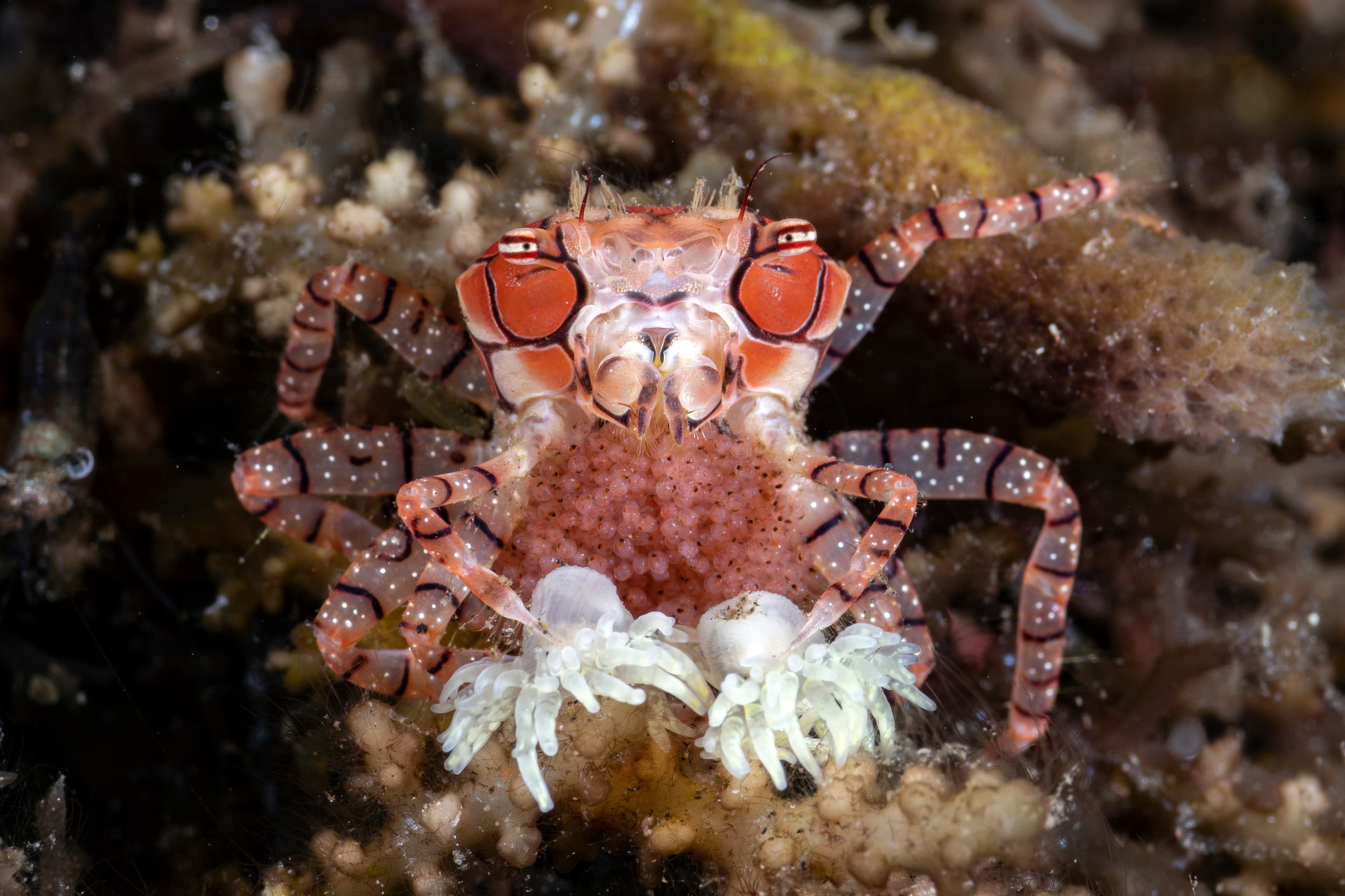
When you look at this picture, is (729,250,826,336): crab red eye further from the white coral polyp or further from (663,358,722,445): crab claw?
the white coral polyp

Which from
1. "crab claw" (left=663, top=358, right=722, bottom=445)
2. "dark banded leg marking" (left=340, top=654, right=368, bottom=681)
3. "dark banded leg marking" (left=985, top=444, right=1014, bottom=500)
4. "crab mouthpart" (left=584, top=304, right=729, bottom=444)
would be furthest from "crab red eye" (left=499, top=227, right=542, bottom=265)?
"dark banded leg marking" (left=985, top=444, right=1014, bottom=500)

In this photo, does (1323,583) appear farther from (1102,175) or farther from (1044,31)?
(1044,31)

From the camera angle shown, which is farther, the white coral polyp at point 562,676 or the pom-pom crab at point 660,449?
the pom-pom crab at point 660,449

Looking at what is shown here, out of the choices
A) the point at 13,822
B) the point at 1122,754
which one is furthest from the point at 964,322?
the point at 13,822

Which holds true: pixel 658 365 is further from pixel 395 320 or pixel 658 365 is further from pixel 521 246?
pixel 395 320

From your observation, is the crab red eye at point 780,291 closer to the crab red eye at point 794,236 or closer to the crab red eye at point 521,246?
the crab red eye at point 794,236

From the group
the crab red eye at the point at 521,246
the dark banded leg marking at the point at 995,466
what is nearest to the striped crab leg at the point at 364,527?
the crab red eye at the point at 521,246

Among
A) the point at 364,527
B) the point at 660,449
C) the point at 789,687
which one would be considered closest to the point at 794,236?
the point at 660,449
